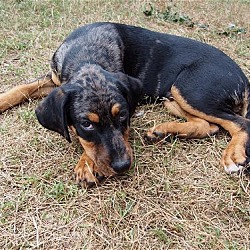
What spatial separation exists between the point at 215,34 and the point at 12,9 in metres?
4.09

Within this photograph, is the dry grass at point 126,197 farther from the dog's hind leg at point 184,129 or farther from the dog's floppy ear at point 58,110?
the dog's floppy ear at point 58,110

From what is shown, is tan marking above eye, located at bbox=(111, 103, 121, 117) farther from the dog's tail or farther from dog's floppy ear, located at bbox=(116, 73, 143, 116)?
the dog's tail

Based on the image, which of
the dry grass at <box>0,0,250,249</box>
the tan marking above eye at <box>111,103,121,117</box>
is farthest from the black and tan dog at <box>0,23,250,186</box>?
the dry grass at <box>0,0,250,249</box>

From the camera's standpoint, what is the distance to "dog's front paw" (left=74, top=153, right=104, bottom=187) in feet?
13.3

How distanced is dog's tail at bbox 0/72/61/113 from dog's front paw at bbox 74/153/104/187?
166cm

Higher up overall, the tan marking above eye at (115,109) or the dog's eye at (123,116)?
the tan marking above eye at (115,109)

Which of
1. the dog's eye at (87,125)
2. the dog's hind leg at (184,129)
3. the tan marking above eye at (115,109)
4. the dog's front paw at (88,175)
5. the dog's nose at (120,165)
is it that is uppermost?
the tan marking above eye at (115,109)

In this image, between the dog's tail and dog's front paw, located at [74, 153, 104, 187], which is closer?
dog's front paw, located at [74, 153, 104, 187]

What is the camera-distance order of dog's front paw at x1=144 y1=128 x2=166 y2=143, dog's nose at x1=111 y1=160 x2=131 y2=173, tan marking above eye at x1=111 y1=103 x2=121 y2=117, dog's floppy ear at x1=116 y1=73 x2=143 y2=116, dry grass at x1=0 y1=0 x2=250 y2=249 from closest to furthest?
1. dry grass at x1=0 y1=0 x2=250 y2=249
2. dog's nose at x1=111 y1=160 x2=131 y2=173
3. tan marking above eye at x1=111 y1=103 x2=121 y2=117
4. dog's floppy ear at x1=116 y1=73 x2=143 y2=116
5. dog's front paw at x1=144 y1=128 x2=166 y2=143

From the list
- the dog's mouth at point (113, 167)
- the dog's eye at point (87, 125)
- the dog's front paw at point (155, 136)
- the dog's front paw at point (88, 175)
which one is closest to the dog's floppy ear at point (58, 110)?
the dog's eye at point (87, 125)

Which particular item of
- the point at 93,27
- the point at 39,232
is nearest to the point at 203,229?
the point at 39,232

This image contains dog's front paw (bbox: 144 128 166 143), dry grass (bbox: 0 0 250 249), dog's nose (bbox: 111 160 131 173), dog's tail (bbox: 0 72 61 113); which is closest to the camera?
dry grass (bbox: 0 0 250 249)

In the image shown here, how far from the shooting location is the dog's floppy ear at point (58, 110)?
159 inches

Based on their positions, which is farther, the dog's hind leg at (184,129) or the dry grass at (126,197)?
the dog's hind leg at (184,129)
